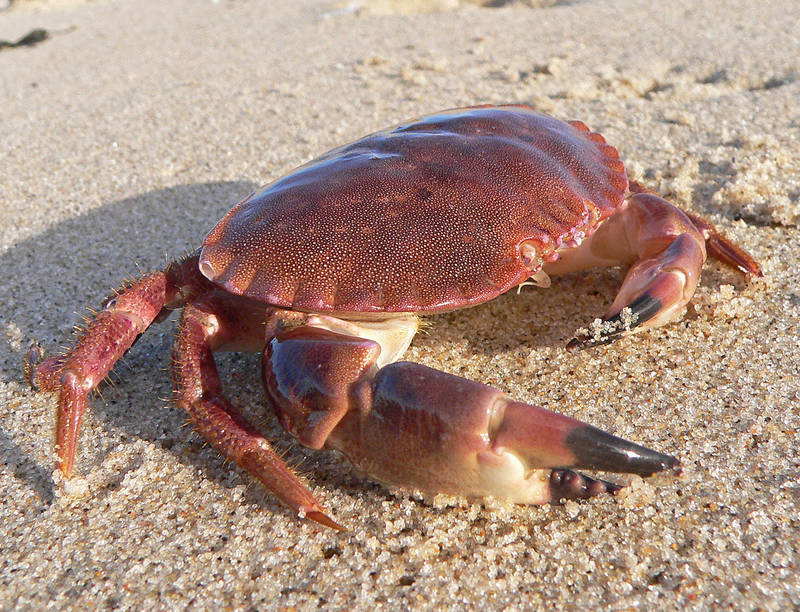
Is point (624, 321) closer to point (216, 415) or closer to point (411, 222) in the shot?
point (411, 222)

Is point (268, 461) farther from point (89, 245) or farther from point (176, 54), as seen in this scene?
point (176, 54)

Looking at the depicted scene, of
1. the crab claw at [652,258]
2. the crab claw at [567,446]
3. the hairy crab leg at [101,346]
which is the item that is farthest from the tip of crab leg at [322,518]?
the crab claw at [652,258]

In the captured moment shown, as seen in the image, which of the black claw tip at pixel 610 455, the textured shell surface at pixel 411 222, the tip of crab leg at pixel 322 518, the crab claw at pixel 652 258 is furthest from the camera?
the crab claw at pixel 652 258

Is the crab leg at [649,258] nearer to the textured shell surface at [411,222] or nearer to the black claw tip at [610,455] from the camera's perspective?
the textured shell surface at [411,222]

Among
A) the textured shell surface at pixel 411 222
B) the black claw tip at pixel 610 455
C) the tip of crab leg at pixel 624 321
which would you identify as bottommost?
the tip of crab leg at pixel 624 321

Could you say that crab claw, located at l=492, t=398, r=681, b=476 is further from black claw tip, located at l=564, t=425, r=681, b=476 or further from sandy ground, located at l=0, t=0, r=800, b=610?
sandy ground, located at l=0, t=0, r=800, b=610

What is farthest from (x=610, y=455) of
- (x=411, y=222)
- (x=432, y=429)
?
(x=411, y=222)

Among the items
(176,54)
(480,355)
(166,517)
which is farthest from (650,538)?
(176,54)
